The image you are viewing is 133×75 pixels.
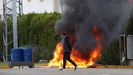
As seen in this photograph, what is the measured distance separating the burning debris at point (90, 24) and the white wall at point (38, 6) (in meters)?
32.3

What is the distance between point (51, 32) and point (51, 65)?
8.07 meters

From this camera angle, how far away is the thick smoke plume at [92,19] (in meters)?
27.3

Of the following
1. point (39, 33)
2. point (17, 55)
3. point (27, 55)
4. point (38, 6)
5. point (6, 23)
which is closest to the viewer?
point (27, 55)

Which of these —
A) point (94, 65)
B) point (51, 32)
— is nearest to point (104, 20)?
point (94, 65)

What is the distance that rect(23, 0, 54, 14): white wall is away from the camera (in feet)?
200

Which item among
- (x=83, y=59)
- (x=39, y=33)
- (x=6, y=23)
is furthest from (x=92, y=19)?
(x=39, y=33)

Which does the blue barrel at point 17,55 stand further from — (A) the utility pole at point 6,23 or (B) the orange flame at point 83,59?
(A) the utility pole at point 6,23

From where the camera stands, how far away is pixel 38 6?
62688mm

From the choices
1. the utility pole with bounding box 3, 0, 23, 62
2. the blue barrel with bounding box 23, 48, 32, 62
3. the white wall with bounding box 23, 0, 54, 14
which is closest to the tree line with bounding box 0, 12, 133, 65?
the utility pole with bounding box 3, 0, 23, 62

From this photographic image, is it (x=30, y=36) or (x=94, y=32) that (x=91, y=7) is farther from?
(x=30, y=36)

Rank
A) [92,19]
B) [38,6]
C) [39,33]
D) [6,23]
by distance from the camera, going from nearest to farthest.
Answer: [92,19] → [6,23] → [39,33] → [38,6]

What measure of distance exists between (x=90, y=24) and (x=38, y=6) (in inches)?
1401

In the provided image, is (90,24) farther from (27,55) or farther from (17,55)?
(17,55)

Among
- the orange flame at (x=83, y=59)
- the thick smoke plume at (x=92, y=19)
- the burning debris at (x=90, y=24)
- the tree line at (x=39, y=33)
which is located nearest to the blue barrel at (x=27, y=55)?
the burning debris at (x=90, y=24)
